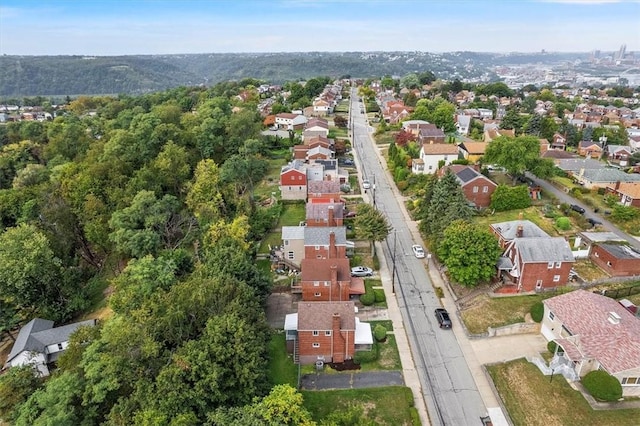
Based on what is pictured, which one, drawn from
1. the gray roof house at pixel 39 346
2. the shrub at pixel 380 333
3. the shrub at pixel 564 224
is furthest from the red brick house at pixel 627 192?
the gray roof house at pixel 39 346

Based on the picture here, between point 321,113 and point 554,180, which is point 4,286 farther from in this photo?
point 321,113

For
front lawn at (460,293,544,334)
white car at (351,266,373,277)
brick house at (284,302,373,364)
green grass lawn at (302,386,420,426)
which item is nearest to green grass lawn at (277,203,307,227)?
white car at (351,266,373,277)

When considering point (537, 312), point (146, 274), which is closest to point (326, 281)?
point (146, 274)

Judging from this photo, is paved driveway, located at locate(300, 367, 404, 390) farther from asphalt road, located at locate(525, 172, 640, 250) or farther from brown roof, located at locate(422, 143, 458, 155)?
brown roof, located at locate(422, 143, 458, 155)

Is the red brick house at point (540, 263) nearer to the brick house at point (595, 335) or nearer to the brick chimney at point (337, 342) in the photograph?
the brick house at point (595, 335)

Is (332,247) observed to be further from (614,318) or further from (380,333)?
(614,318)
